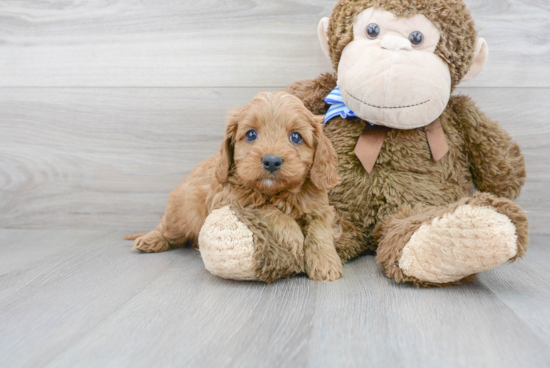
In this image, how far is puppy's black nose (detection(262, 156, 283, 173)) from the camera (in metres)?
1.09

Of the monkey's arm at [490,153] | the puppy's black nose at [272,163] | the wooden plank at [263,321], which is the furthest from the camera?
the monkey's arm at [490,153]

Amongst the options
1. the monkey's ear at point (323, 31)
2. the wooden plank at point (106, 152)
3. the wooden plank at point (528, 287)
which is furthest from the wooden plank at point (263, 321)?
the monkey's ear at point (323, 31)

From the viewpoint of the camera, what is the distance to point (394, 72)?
1240mm

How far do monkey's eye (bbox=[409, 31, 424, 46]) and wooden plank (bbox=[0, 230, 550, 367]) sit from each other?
68 cm

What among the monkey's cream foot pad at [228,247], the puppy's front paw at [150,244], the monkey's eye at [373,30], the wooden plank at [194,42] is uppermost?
the monkey's eye at [373,30]

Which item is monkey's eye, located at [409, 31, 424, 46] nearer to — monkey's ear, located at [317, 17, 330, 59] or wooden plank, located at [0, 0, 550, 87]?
monkey's ear, located at [317, 17, 330, 59]

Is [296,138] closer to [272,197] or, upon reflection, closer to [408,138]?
[272,197]

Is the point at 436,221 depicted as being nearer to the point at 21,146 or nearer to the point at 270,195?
the point at 270,195

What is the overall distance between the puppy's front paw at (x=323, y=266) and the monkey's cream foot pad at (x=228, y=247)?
0.16 m

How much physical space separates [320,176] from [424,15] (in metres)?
0.57

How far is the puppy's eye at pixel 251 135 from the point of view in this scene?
1.17 m

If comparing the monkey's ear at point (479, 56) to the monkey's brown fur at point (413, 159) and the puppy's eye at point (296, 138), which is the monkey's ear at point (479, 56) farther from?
the puppy's eye at point (296, 138)

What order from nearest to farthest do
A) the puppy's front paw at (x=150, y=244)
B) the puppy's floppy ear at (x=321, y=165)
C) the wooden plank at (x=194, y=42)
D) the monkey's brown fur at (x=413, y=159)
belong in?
the puppy's floppy ear at (x=321, y=165) < the monkey's brown fur at (x=413, y=159) < the puppy's front paw at (x=150, y=244) < the wooden plank at (x=194, y=42)

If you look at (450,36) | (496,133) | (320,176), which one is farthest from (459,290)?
(450,36)
